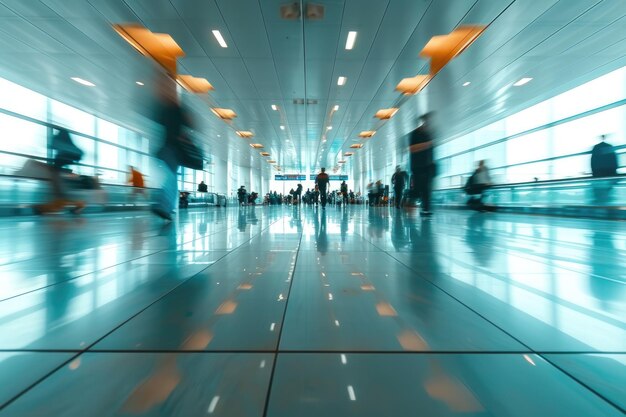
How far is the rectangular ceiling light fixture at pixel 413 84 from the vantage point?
37.0ft

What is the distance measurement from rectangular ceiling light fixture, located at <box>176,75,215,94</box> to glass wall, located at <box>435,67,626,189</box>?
8.65 meters

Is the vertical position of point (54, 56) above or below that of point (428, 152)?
above

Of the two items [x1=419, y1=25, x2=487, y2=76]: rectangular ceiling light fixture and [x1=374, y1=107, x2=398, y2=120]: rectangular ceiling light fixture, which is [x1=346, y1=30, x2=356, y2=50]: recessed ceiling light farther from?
[x1=374, y1=107, x2=398, y2=120]: rectangular ceiling light fixture

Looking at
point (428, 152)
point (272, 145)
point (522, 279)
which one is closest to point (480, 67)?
point (428, 152)

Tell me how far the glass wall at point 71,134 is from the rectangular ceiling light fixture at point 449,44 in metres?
7.89

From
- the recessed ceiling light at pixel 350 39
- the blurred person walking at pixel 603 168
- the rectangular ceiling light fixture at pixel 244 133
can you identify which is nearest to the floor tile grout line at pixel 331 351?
the recessed ceiling light at pixel 350 39

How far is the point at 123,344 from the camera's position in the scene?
1.25 m

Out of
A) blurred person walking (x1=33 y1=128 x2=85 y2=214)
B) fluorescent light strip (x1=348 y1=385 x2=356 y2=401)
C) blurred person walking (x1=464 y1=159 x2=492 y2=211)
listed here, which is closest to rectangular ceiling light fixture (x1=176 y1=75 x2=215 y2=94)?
blurred person walking (x1=33 y1=128 x2=85 y2=214)

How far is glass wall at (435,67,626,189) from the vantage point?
11.6 metres

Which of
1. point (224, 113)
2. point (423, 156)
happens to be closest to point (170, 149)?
point (423, 156)

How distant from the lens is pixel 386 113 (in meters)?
15.4

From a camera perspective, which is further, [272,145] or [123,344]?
[272,145]

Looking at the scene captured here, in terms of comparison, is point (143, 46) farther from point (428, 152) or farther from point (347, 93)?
point (428, 152)

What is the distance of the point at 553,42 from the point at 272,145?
17.8 metres
